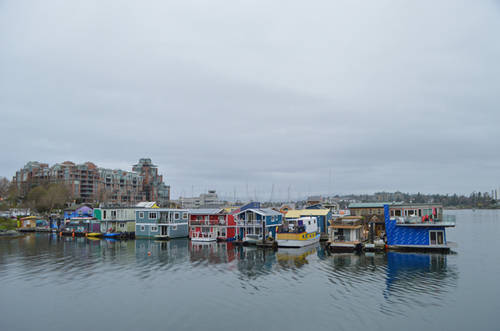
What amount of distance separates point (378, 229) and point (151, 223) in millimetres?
46288

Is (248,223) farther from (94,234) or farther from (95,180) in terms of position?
(95,180)

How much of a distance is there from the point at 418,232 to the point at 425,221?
1972mm

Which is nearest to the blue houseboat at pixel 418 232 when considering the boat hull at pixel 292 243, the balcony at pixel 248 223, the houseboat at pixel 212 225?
the boat hull at pixel 292 243

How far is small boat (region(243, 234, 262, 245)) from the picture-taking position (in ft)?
195

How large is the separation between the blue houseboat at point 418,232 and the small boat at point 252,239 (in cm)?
2160

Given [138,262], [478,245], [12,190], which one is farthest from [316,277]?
[12,190]

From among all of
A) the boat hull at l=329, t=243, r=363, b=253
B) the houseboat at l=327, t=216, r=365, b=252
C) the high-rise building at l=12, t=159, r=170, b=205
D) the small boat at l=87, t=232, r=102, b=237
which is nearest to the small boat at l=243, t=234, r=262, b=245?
the houseboat at l=327, t=216, r=365, b=252

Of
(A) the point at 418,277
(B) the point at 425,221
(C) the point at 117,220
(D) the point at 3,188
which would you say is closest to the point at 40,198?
(D) the point at 3,188

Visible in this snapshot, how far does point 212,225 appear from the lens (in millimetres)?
67125

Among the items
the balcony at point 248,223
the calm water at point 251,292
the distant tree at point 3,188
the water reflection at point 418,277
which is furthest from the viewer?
the distant tree at point 3,188

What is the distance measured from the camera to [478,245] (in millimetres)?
61375

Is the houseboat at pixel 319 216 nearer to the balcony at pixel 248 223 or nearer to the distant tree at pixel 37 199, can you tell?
the balcony at pixel 248 223

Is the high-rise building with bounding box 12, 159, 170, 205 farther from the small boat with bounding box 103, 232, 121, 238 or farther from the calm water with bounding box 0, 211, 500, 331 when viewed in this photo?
the calm water with bounding box 0, 211, 500, 331

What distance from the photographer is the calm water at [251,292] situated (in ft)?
74.9
